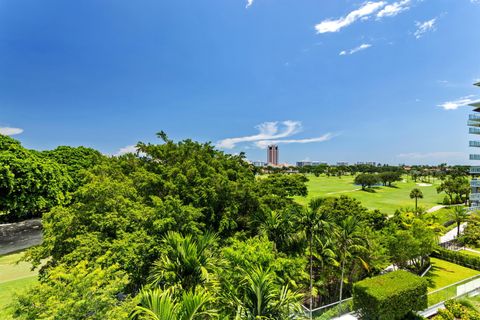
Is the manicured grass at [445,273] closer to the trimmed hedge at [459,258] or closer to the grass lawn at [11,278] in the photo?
the trimmed hedge at [459,258]

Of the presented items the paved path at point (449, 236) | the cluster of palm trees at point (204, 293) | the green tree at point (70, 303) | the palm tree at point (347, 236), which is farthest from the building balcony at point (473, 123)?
the green tree at point (70, 303)

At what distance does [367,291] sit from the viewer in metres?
14.2

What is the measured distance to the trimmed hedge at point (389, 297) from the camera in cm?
1377

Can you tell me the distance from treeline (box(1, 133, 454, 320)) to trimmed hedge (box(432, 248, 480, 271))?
5078mm

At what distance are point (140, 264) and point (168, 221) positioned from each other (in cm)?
276

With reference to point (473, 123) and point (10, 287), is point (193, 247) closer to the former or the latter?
point (10, 287)

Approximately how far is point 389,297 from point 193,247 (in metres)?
11.6

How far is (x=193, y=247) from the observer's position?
37.8 ft

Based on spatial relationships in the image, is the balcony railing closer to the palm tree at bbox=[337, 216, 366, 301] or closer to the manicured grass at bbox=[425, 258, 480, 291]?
the manicured grass at bbox=[425, 258, 480, 291]

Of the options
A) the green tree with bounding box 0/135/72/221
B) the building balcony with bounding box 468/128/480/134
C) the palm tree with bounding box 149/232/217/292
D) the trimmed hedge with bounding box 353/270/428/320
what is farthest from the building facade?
the green tree with bounding box 0/135/72/221

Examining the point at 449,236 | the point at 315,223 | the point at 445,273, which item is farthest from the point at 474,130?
the point at 315,223

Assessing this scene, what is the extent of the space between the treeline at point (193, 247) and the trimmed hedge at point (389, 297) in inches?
92.5

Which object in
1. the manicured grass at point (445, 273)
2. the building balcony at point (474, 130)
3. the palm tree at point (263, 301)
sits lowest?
the manicured grass at point (445, 273)

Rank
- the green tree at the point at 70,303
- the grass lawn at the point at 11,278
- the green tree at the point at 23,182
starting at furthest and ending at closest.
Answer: the green tree at the point at 23,182 < the grass lawn at the point at 11,278 < the green tree at the point at 70,303
